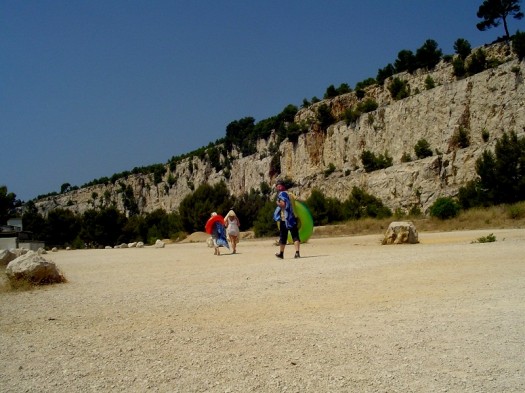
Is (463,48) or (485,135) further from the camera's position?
(463,48)

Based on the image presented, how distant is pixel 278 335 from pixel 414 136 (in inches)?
1697

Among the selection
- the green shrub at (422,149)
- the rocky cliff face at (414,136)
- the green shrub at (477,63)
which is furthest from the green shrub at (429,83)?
the green shrub at (422,149)

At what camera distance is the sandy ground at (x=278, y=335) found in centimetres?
357

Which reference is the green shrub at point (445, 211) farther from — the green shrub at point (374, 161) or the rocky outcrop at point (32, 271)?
the rocky outcrop at point (32, 271)

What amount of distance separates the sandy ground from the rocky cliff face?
32712 mm

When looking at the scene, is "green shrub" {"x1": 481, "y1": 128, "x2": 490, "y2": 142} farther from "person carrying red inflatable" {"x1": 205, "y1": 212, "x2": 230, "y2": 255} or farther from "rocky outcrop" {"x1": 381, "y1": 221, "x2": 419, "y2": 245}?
"person carrying red inflatable" {"x1": 205, "y1": 212, "x2": 230, "y2": 255}

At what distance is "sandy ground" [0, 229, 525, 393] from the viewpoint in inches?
141

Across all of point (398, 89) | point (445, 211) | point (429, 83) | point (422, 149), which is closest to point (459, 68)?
point (429, 83)

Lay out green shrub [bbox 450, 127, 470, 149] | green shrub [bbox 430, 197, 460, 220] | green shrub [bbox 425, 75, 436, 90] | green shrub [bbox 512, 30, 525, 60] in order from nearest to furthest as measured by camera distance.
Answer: green shrub [bbox 430, 197, 460, 220]
green shrub [bbox 512, 30, 525, 60]
green shrub [bbox 450, 127, 470, 149]
green shrub [bbox 425, 75, 436, 90]

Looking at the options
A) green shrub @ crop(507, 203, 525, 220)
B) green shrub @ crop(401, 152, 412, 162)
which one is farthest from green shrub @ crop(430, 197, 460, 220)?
green shrub @ crop(401, 152, 412, 162)

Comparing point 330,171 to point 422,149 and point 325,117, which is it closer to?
point 325,117

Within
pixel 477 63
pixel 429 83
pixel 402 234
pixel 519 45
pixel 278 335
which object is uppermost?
pixel 477 63

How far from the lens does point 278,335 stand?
4.67 meters

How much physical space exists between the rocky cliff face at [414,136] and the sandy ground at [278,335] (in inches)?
1288
